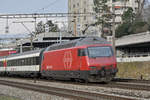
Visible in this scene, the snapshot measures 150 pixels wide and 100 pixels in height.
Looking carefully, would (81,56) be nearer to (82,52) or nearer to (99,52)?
(82,52)

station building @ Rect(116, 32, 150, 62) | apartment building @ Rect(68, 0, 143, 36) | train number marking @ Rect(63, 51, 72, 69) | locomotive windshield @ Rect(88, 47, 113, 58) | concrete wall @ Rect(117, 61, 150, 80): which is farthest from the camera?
apartment building @ Rect(68, 0, 143, 36)

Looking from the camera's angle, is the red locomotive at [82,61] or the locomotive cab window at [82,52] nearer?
the red locomotive at [82,61]

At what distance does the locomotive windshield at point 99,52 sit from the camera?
69.3 ft

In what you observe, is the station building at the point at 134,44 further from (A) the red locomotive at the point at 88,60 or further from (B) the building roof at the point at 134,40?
(A) the red locomotive at the point at 88,60

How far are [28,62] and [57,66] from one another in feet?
30.1

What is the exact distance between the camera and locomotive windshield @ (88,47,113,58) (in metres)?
21.1

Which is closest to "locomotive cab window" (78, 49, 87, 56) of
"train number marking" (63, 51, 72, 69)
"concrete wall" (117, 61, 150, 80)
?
"train number marking" (63, 51, 72, 69)

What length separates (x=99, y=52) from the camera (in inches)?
840

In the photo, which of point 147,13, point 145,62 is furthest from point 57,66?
point 147,13

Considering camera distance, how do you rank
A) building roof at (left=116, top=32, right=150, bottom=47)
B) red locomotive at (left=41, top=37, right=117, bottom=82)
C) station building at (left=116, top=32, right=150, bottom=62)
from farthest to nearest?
station building at (left=116, top=32, right=150, bottom=62)
building roof at (left=116, top=32, right=150, bottom=47)
red locomotive at (left=41, top=37, right=117, bottom=82)

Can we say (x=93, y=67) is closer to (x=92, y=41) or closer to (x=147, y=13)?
(x=92, y=41)

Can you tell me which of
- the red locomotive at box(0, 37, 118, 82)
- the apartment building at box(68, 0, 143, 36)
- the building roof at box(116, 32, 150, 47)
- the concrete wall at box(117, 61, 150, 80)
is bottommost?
the concrete wall at box(117, 61, 150, 80)

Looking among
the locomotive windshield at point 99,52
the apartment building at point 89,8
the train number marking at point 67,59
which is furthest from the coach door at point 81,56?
the apartment building at point 89,8

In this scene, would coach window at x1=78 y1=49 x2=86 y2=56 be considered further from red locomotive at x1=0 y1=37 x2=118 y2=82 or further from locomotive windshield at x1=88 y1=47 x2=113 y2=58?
locomotive windshield at x1=88 y1=47 x2=113 y2=58
